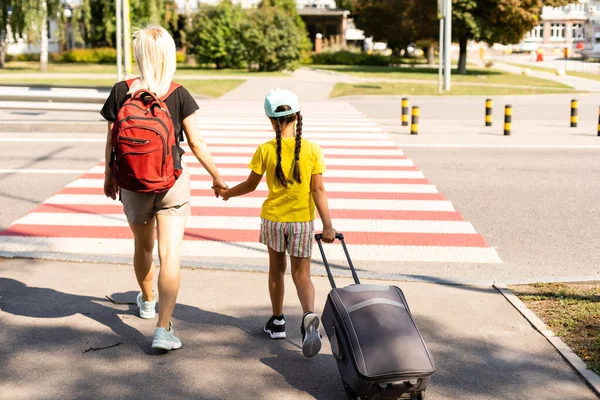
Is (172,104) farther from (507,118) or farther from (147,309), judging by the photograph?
(507,118)

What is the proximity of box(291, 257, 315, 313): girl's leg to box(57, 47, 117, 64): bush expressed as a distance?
5738 centimetres

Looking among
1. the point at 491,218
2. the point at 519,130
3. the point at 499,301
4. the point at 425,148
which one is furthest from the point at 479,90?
the point at 499,301

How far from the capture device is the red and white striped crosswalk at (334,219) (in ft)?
24.7

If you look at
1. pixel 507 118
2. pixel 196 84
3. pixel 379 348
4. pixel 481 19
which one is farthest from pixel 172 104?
pixel 481 19

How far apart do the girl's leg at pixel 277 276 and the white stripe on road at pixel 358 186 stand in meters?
5.56

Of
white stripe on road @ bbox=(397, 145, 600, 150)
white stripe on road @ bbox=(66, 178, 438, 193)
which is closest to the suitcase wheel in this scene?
white stripe on road @ bbox=(66, 178, 438, 193)

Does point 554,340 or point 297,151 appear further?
point 554,340

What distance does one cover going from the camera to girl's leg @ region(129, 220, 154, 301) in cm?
488

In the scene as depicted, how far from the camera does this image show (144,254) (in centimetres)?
505

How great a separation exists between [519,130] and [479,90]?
1292cm

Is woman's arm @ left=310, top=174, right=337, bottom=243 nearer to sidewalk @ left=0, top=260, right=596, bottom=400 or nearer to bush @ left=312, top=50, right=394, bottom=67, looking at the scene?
sidewalk @ left=0, top=260, right=596, bottom=400

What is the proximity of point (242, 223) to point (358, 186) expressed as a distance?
8.52ft

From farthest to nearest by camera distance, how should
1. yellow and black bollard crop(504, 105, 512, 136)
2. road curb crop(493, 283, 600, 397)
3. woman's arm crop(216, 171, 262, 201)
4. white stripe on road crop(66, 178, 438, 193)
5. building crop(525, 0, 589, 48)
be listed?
building crop(525, 0, 589, 48) → yellow and black bollard crop(504, 105, 512, 136) → white stripe on road crop(66, 178, 438, 193) → woman's arm crop(216, 171, 262, 201) → road curb crop(493, 283, 600, 397)

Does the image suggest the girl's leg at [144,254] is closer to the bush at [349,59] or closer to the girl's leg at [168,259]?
the girl's leg at [168,259]
